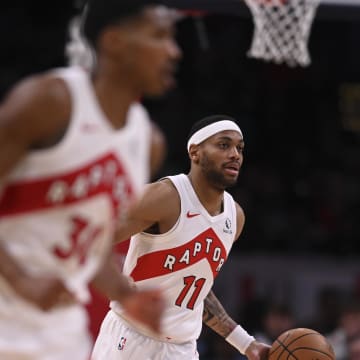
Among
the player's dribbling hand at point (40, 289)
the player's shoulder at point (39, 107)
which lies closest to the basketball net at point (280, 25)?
the player's shoulder at point (39, 107)

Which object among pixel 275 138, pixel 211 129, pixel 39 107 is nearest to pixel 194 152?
pixel 211 129

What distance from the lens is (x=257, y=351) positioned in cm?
611

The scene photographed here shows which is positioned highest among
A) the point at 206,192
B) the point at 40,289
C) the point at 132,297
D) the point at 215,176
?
the point at 40,289

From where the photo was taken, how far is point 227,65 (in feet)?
45.8

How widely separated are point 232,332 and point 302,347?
617 mm

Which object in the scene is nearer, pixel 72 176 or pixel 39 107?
pixel 39 107

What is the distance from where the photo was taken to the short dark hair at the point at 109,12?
3.43 metres

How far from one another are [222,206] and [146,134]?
2735 mm

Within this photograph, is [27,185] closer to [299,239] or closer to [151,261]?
[151,261]

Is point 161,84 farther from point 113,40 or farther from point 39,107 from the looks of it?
point 39,107

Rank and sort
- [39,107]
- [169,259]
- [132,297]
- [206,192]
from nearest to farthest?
[39,107]
[132,297]
[169,259]
[206,192]

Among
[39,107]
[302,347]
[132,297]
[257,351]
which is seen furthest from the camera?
[257,351]

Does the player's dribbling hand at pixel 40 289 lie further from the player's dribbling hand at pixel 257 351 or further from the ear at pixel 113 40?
the player's dribbling hand at pixel 257 351

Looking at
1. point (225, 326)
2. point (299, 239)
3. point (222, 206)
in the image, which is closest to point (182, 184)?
point (222, 206)
